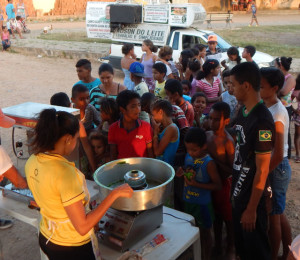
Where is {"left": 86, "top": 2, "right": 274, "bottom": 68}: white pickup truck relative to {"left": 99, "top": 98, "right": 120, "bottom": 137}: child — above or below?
above

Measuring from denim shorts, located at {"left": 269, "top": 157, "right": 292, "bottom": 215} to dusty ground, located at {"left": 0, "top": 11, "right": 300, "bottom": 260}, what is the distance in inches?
44.1

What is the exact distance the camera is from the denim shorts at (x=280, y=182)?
2.55m

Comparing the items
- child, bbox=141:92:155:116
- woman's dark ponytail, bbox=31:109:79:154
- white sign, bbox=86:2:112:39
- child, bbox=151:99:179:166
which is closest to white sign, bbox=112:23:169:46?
white sign, bbox=86:2:112:39

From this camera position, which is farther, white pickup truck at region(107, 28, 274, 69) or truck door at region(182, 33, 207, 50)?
truck door at region(182, 33, 207, 50)

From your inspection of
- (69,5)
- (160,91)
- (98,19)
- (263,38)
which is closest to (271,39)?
(263,38)

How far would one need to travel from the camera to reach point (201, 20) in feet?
33.3

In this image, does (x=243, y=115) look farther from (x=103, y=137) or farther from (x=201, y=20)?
(x=201, y=20)

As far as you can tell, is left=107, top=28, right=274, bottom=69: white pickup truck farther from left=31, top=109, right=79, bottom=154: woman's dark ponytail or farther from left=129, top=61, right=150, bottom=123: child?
left=31, top=109, right=79, bottom=154: woman's dark ponytail

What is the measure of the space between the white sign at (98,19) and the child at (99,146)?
8.29 m

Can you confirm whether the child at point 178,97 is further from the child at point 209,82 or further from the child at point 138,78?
the child at point 209,82

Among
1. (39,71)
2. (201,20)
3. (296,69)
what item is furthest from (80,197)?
(39,71)

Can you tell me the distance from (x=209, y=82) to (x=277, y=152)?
8.41 ft

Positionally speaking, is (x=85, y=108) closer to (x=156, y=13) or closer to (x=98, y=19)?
(x=156, y=13)

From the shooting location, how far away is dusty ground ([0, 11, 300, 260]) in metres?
3.46
